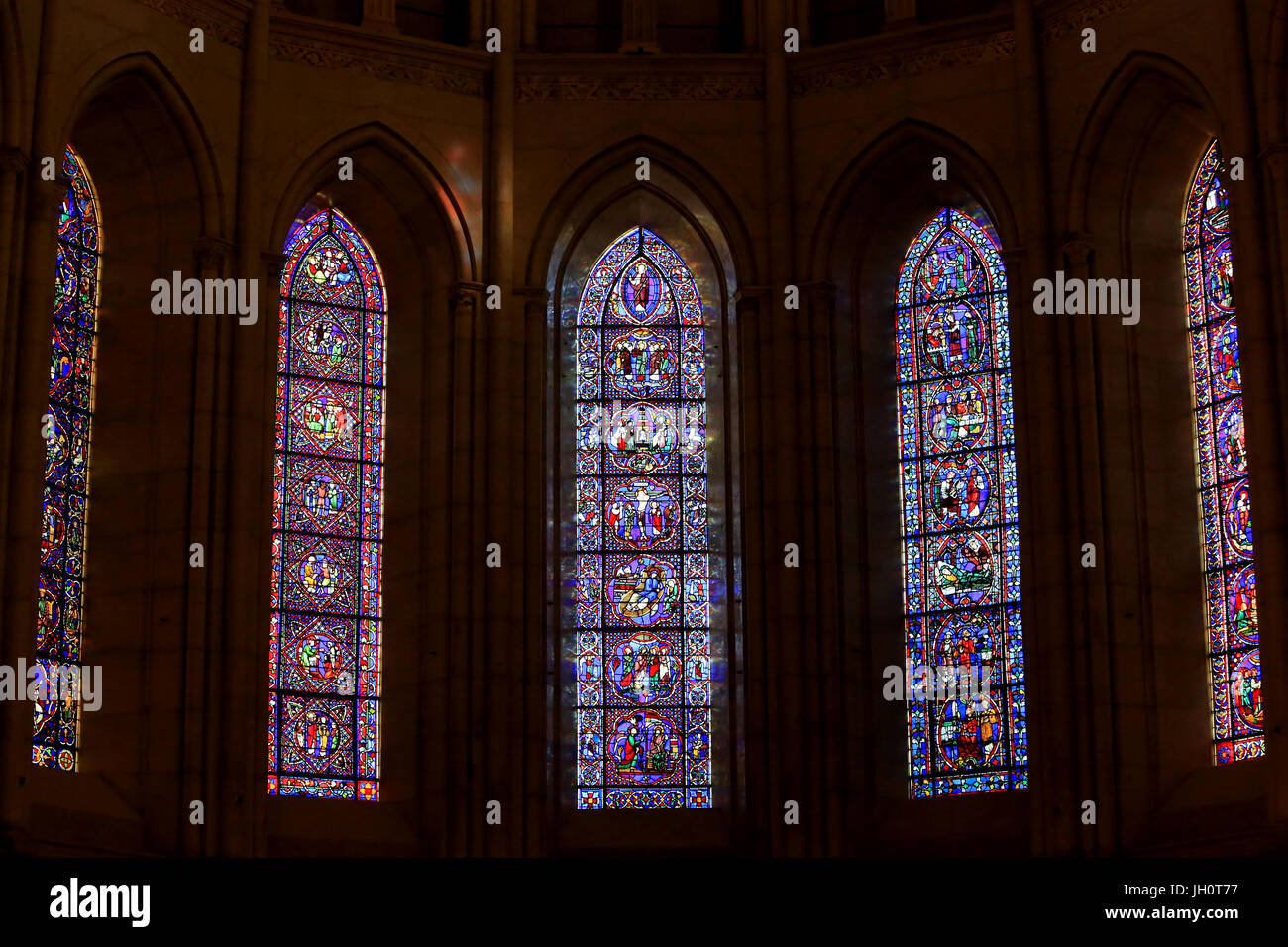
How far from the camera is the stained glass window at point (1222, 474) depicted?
21812mm

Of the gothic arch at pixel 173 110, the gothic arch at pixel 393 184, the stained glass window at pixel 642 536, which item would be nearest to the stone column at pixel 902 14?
the stained glass window at pixel 642 536

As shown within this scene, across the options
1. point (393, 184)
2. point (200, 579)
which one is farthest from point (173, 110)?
point (200, 579)

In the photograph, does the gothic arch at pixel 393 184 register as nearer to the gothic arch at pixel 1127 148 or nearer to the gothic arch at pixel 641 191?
the gothic arch at pixel 641 191

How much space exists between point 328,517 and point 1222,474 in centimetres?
848

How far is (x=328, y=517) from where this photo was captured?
2361 cm

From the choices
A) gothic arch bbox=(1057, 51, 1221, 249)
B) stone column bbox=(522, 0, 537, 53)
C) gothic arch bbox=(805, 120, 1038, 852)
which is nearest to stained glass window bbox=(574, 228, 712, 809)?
gothic arch bbox=(805, 120, 1038, 852)

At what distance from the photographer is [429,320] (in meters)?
24.1

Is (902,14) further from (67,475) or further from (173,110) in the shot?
(67,475)

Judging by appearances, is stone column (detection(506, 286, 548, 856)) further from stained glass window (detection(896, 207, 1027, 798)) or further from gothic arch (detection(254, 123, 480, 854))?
stained glass window (detection(896, 207, 1027, 798))

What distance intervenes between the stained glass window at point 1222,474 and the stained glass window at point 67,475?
10.3 m

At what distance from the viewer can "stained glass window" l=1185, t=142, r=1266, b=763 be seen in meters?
21.8
